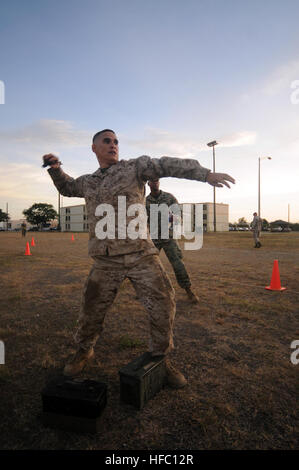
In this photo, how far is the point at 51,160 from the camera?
2582mm

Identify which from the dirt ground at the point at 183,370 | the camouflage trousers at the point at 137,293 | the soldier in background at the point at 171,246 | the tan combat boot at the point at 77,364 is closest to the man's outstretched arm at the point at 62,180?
the camouflage trousers at the point at 137,293

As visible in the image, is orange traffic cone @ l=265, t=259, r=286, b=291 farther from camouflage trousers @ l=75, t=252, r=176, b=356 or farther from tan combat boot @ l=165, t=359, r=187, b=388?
camouflage trousers @ l=75, t=252, r=176, b=356

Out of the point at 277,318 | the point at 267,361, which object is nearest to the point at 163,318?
the point at 267,361

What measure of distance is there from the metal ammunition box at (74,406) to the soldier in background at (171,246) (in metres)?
3.09

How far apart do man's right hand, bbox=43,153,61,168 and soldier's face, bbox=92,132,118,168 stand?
0.43 meters

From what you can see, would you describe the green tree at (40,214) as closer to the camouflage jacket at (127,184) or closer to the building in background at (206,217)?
the building in background at (206,217)

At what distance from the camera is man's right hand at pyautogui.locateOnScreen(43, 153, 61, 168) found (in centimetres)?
257

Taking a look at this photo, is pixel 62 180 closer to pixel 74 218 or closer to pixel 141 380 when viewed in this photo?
pixel 141 380

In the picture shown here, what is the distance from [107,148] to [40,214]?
316 ft

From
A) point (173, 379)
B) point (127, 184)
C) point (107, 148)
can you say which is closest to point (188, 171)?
point (127, 184)
